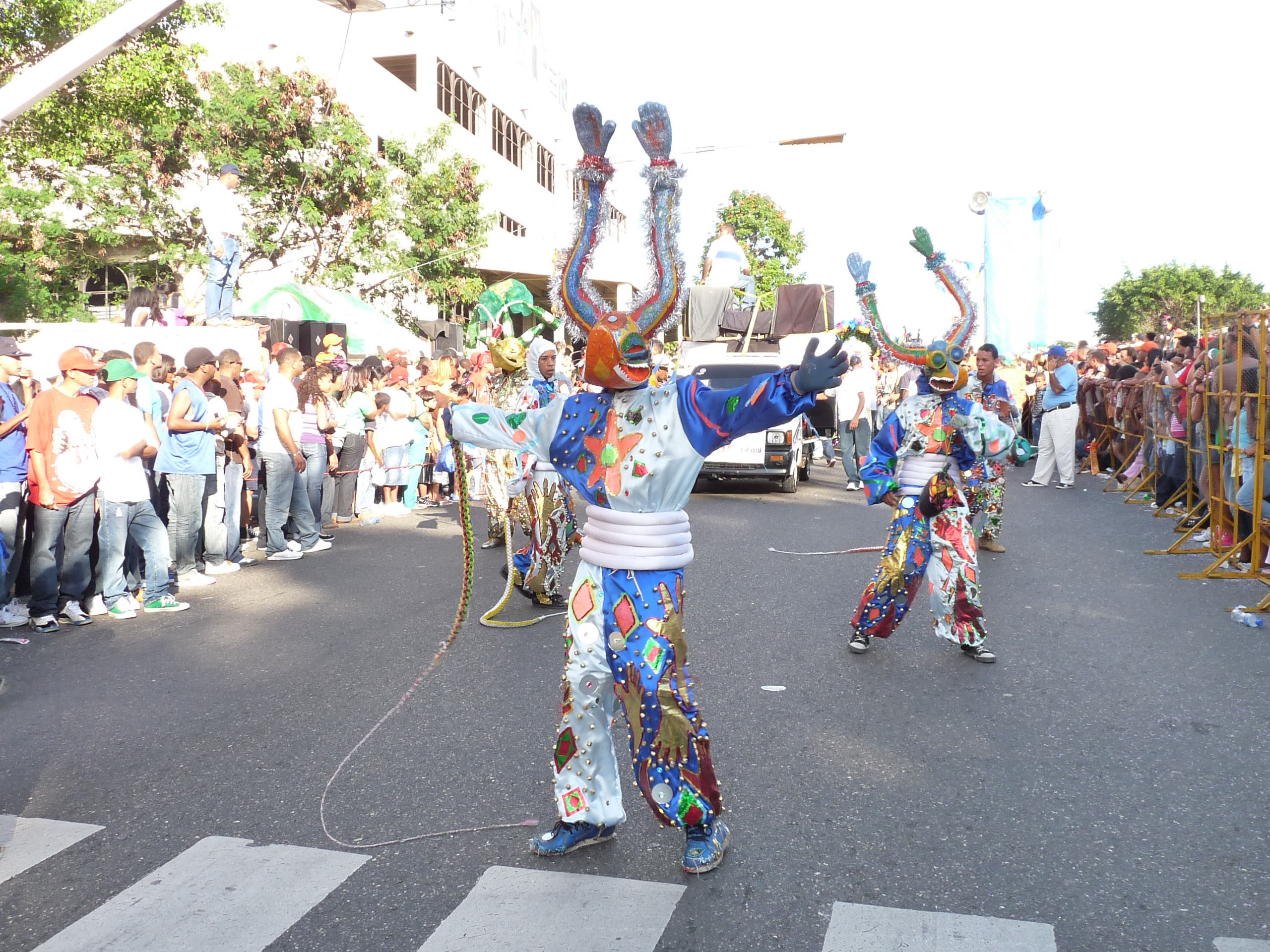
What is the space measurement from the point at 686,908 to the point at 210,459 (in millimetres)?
6134

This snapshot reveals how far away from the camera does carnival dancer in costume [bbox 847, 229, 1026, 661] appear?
6262 mm

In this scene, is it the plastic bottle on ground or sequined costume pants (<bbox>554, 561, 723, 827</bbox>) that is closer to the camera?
sequined costume pants (<bbox>554, 561, 723, 827</bbox>)

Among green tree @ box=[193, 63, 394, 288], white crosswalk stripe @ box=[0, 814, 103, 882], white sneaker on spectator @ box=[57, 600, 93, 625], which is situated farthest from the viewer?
green tree @ box=[193, 63, 394, 288]

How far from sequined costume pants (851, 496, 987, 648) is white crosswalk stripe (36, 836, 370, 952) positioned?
3569 millimetres

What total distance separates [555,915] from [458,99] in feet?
100

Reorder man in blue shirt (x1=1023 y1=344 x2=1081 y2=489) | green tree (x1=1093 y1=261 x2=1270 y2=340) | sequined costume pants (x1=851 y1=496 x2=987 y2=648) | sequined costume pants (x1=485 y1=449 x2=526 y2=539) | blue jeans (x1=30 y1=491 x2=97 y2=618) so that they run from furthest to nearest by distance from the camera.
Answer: green tree (x1=1093 y1=261 x2=1270 y2=340) → man in blue shirt (x1=1023 y1=344 x2=1081 y2=489) → sequined costume pants (x1=485 y1=449 x2=526 y2=539) → blue jeans (x1=30 y1=491 x2=97 y2=618) → sequined costume pants (x1=851 y1=496 x2=987 y2=648)

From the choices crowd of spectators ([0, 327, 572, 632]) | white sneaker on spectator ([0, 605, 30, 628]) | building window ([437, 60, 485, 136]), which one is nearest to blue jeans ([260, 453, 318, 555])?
crowd of spectators ([0, 327, 572, 632])

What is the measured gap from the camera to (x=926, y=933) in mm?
3227

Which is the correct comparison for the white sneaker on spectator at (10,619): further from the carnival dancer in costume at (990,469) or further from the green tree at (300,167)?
the green tree at (300,167)

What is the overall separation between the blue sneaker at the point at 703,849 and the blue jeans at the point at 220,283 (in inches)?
432

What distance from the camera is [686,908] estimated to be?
341 cm

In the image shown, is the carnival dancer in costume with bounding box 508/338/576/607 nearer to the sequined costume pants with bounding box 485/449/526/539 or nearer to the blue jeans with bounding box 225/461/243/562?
the sequined costume pants with bounding box 485/449/526/539

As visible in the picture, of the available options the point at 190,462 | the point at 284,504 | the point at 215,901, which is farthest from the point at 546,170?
the point at 215,901

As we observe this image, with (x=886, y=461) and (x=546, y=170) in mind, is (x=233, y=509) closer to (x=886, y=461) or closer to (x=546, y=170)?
(x=886, y=461)
